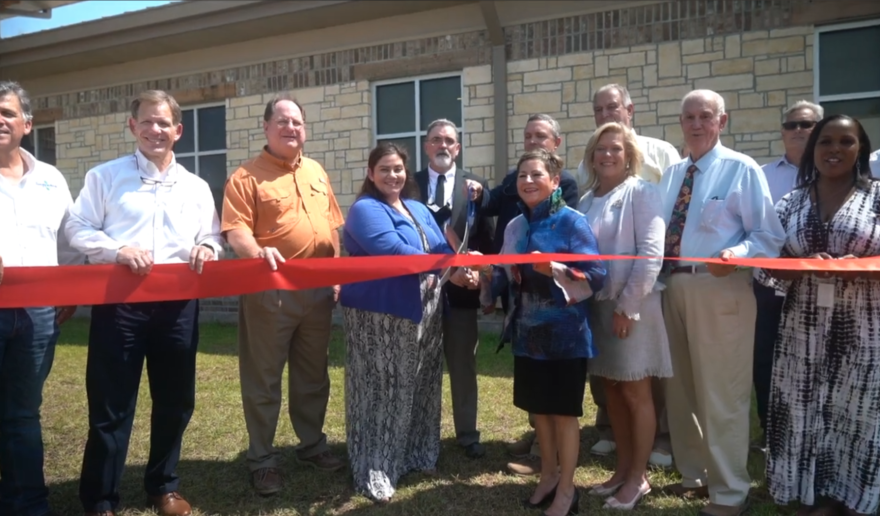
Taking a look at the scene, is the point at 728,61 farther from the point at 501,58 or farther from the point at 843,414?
the point at 843,414

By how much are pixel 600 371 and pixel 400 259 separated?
1.21 m

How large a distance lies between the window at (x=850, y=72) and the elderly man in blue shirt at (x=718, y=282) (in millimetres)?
4637

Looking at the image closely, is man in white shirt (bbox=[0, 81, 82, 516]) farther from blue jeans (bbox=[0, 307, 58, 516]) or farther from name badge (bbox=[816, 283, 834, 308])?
name badge (bbox=[816, 283, 834, 308])

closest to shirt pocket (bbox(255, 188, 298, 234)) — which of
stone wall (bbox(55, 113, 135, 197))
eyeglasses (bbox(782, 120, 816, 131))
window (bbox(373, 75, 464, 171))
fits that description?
eyeglasses (bbox(782, 120, 816, 131))

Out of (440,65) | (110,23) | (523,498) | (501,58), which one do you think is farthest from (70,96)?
(523,498)

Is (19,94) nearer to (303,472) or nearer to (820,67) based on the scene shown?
(303,472)

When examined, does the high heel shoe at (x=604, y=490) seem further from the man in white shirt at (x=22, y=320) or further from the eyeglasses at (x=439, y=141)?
the man in white shirt at (x=22, y=320)

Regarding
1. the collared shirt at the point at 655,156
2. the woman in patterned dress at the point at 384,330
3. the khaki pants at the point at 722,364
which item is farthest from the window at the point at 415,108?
the khaki pants at the point at 722,364

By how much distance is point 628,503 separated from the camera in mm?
3682

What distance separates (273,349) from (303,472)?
2.80ft

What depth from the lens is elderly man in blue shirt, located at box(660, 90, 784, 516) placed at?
3.46m

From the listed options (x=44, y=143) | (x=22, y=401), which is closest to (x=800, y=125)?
(x=22, y=401)

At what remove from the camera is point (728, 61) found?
7.55 meters

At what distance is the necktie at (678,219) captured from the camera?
365 centimetres
